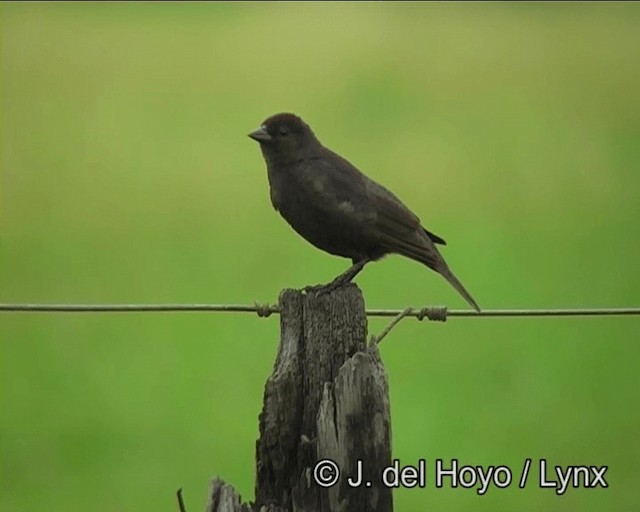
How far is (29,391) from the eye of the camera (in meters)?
2.64

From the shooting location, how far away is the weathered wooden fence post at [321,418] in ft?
5.22

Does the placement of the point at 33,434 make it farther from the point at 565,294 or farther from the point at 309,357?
the point at 565,294

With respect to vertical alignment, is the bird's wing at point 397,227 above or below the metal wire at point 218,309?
above

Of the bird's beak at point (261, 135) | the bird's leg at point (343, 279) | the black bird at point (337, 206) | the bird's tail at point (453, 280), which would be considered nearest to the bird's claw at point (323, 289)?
the bird's leg at point (343, 279)

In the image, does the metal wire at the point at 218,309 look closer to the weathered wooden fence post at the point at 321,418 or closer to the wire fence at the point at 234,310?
the wire fence at the point at 234,310

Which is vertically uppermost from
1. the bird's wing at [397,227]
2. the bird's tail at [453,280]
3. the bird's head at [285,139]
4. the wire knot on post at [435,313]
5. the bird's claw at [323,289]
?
the bird's head at [285,139]

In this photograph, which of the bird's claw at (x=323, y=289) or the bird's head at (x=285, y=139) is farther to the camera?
the bird's head at (x=285, y=139)

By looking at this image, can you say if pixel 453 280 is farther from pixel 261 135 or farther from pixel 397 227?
pixel 261 135

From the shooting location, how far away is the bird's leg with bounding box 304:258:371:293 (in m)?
1.76

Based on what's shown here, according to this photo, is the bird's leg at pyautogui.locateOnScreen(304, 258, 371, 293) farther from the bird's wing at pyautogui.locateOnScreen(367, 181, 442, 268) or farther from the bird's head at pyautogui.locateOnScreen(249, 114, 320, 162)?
the bird's head at pyautogui.locateOnScreen(249, 114, 320, 162)

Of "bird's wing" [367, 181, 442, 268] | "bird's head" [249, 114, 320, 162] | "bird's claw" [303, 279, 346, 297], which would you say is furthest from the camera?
"bird's head" [249, 114, 320, 162]

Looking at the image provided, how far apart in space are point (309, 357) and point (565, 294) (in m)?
1.19

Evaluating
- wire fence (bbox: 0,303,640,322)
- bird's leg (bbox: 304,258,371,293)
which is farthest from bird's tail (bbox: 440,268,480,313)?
wire fence (bbox: 0,303,640,322)

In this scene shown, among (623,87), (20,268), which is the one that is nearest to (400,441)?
(20,268)
